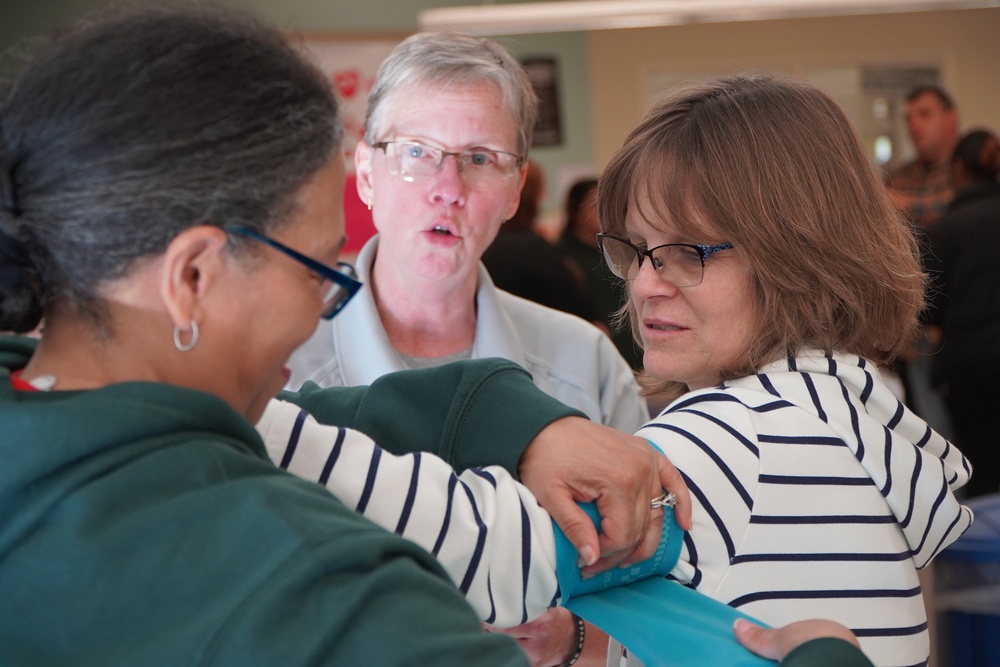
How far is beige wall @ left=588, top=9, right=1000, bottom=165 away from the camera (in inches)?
319

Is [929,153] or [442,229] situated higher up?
[442,229]

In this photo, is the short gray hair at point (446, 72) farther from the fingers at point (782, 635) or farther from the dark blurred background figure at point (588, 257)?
the dark blurred background figure at point (588, 257)

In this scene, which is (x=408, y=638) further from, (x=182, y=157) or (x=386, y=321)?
(x=386, y=321)

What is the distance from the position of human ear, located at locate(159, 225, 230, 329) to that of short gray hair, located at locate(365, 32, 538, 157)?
3.83 ft

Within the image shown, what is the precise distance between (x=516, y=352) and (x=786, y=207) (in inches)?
29.8

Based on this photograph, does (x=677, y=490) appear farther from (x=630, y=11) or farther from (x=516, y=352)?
(x=630, y=11)

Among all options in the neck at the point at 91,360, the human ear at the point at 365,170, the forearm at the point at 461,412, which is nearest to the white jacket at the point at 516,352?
the human ear at the point at 365,170

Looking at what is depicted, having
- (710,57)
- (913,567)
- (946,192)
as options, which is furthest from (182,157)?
(710,57)

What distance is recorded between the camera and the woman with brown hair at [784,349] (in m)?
1.15

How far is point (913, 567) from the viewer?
1258mm

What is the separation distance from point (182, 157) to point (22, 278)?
6.6 inches

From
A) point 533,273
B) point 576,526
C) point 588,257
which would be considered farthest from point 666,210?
point 588,257

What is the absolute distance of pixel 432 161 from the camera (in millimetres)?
1952

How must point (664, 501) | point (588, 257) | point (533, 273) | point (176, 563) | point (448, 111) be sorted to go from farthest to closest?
point (588, 257) < point (533, 273) < point (448, 111) < point (664, 501) < point (176, 563)
